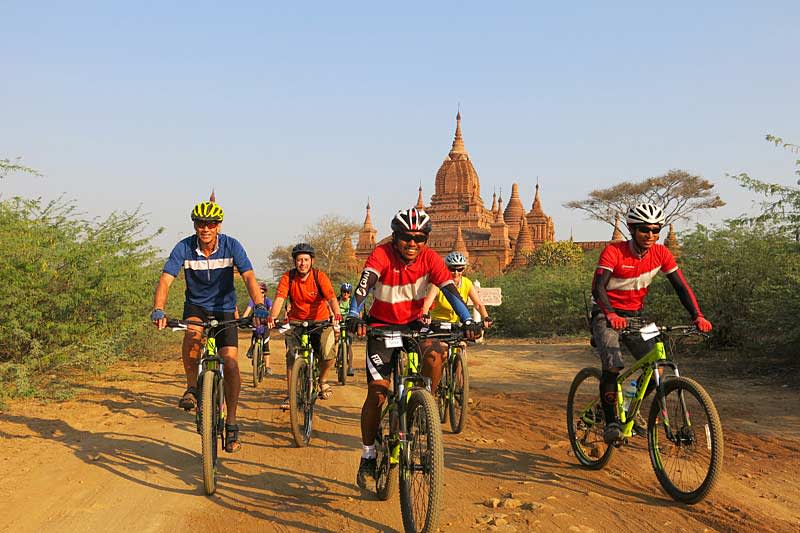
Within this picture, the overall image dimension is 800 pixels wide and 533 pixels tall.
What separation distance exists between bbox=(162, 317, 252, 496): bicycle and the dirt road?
0.86 feet

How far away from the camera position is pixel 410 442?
4.15 metres

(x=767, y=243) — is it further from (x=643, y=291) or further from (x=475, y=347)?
(x=643, y=291)

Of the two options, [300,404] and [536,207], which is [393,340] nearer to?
[300,404]

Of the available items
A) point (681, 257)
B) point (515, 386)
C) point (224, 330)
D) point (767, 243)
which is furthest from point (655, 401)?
point (681, 257)

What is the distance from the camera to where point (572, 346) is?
19.5 meters

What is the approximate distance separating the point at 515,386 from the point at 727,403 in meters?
3.50

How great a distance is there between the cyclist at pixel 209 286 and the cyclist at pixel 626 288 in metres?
2.76

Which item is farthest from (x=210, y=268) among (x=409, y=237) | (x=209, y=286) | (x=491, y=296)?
(x=491, y=296)

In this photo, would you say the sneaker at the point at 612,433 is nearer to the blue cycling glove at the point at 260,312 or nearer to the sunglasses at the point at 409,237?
the sunglasses at the point at 409,237

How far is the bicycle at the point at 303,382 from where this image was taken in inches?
260

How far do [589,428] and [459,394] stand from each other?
1.98 meters

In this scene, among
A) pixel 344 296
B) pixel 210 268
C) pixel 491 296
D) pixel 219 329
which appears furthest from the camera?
pixel 491 296

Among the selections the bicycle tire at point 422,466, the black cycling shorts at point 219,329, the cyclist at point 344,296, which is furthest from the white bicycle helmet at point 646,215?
the cyclist at point 344,296

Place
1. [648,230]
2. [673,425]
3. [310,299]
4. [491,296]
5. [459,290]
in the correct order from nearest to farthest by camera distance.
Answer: [673,425] → [648,230] → [459,290] → [310,299] → [491,296]
